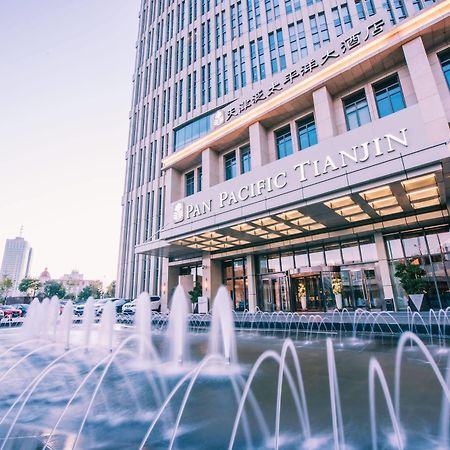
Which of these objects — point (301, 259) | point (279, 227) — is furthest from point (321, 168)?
point (301, 259)

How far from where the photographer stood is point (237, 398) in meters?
4.33

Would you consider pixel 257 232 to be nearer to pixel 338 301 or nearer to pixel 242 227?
pixel 242 227

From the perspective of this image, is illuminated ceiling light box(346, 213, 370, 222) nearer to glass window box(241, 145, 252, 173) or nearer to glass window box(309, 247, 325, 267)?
glass window box(309, 247, 325, 267)

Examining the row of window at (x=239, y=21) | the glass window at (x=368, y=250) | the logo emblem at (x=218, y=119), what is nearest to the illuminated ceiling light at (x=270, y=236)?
the glass window at (x=368, y=250)

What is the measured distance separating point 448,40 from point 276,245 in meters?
14.0

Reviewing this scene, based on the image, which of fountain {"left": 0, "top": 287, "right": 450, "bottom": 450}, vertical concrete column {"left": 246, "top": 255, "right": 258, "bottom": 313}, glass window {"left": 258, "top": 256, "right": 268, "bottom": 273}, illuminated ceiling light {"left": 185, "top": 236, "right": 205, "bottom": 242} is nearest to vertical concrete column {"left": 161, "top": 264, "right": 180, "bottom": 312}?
illuminated ceiling light {"left": 185, "top": 236, "right": 205, "bottom": 242}

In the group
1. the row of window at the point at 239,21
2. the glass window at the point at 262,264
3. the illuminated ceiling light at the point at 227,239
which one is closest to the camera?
the illuminated ceiling light at the point at 227,239

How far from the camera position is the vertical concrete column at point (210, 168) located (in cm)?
2016

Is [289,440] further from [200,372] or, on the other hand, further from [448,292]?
[448,292]

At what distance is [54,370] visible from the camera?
21.2 feet

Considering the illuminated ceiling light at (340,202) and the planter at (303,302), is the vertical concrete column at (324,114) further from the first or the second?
the planter at (303,302)

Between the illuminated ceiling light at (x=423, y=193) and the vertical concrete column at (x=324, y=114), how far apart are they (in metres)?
5.04

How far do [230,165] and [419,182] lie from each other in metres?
13.2

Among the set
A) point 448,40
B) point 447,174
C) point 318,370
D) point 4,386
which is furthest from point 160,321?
point 448,40
